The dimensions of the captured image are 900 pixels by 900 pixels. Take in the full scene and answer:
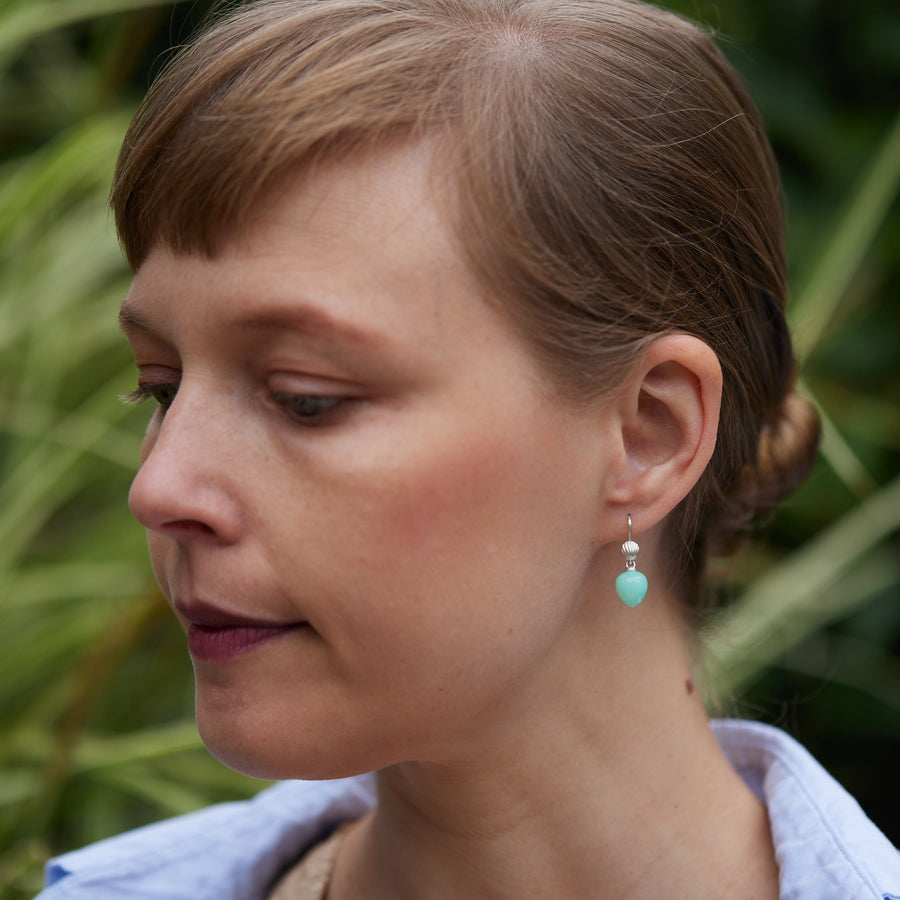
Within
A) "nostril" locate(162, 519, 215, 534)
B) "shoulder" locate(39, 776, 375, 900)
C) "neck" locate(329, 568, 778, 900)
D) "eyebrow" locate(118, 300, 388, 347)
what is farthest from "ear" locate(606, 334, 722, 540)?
"shoulder" locate(39, 776, 375, 900)

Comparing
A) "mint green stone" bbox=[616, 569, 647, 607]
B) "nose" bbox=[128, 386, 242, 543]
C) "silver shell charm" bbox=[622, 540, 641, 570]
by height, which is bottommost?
"mint green stone" bbox=[616, 569, 647, 607]

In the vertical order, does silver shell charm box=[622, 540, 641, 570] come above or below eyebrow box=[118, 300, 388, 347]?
below

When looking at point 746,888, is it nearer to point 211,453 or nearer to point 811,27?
point 211,453

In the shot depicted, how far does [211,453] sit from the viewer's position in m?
0.98

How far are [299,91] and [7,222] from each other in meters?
0.98

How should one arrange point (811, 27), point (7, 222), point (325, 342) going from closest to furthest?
point (325, 342), point (7, 222), point (811, 27)

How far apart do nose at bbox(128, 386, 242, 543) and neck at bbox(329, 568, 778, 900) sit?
12.8 inches

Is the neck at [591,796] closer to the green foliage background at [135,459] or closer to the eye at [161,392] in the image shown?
the green foliage background at [135,459]

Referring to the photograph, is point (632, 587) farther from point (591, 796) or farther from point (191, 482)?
point (191, 482)

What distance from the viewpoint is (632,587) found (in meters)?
1.08

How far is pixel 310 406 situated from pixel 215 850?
0.76 m

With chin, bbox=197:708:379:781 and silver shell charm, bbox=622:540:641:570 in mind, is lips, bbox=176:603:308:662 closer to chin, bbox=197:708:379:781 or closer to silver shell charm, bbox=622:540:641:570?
chin, bbox=197:708:379:781

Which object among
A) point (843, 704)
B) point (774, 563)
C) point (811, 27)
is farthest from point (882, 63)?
point (843, 704)

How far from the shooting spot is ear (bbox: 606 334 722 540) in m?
1.06
